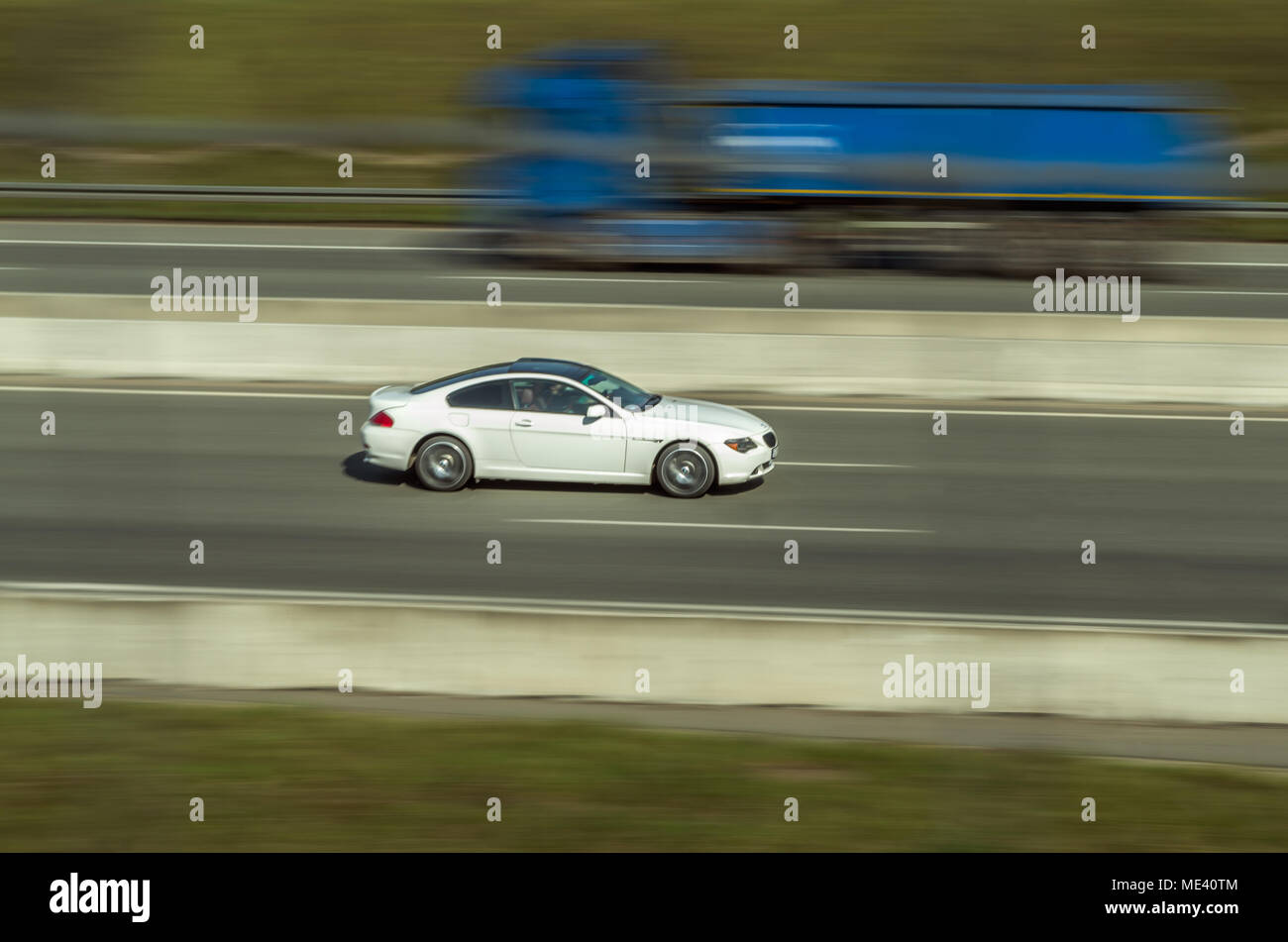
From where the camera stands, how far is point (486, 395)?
13.6 m

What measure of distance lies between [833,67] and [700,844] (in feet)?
101

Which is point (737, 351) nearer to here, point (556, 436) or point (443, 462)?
point (556, 436)

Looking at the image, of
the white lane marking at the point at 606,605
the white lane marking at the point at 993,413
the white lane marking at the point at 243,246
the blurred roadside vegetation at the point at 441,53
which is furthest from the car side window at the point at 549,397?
the blurred roadside vegetation at the point at 441,53

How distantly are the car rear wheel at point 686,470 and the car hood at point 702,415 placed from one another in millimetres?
277

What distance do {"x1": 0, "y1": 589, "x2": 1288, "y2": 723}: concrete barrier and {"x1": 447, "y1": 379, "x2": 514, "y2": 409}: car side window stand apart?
487cm

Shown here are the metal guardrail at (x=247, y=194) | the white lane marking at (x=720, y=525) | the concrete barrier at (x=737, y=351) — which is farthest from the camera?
the metal guardrail at (x=247, y=194)

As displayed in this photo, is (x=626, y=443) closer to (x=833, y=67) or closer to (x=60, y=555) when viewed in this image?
(x=60, y=555)

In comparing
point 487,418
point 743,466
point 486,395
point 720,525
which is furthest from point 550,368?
point 720,525

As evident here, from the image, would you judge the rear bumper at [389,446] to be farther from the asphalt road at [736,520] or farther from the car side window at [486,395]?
the car side window at [486,395]

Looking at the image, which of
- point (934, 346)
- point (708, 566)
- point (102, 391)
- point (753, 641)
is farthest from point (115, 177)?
point (753, 641)

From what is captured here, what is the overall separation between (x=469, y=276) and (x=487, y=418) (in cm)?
1122

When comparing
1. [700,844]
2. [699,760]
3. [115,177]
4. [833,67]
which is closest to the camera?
[700,844]

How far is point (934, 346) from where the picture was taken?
1761cm

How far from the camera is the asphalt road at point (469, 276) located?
22.5 m
